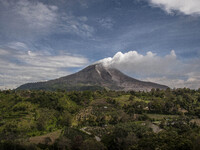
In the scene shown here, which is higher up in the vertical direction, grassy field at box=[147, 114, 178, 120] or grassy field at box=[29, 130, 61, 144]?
grassy field at box=[147, 114, 178, 120]


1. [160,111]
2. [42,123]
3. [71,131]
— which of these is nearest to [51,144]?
[71,131]

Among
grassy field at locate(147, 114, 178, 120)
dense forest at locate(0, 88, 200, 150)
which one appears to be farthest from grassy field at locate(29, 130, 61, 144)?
grassy field at locate(147, 114, 178, 120)

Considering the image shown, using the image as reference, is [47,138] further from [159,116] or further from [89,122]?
[159,116]

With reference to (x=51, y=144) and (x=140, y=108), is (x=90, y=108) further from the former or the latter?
(x=51, y=144)

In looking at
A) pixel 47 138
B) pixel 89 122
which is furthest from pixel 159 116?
pixel 47 138

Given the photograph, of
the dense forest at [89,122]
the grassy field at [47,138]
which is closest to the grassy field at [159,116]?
the dense forest at [89,122]

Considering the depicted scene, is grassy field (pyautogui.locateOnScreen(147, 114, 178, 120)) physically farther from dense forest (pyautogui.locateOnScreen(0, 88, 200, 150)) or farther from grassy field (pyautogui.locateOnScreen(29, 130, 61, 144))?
grassy field (pyautogui.locateOnScreen(29, 130, 61, 144))

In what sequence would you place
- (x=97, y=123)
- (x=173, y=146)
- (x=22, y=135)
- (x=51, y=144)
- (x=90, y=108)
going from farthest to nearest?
(x=90, y=108)
(x=97, y=123)
(x=22, y=135)
(x=51, y=144)
(x=173, y=146)

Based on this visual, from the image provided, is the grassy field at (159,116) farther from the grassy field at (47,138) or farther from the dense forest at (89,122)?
the grassy field at (47,138)
